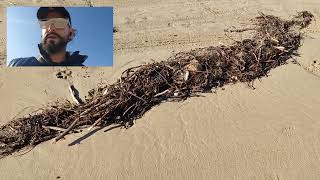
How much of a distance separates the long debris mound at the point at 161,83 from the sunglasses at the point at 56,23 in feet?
3.09

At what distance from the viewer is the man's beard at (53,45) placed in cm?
618

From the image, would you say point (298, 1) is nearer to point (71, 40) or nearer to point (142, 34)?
point (142, 34)

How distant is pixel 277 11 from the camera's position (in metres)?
8.21

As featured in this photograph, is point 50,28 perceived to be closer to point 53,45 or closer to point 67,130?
point 53,45

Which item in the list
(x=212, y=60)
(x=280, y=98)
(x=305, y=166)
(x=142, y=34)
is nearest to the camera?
(x=305, y=166)

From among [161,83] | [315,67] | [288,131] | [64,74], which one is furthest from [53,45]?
[315,67]

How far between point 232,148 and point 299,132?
0.86 meters

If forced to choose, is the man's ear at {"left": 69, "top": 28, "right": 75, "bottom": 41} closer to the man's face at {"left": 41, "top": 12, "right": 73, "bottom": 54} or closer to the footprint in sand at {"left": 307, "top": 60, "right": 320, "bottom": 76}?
the man's face at {"left": 41, "top": 12, "right": 73, "bottom": 54}

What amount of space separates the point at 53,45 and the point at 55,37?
0.45 feet

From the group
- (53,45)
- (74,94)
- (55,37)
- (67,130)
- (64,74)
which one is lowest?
(67,130)

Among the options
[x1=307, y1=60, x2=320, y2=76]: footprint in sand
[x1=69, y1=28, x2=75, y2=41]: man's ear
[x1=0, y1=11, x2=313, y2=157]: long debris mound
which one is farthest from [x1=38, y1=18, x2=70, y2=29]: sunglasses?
[x1=307, y1=60, x2=320, y2=76]: footprint in sand

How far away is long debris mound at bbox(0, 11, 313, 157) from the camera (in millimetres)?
5711

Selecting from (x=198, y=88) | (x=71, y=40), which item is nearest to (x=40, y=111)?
(x=71, y=40)

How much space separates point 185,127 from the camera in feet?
19.0
